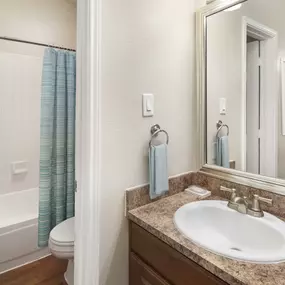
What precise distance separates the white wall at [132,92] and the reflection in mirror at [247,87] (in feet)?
0.64

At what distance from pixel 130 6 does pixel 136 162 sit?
767 millimetres

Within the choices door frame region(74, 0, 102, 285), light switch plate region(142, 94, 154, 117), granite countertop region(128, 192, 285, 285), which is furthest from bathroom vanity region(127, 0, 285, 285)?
light switch plate region(142, 94, 154, 117)

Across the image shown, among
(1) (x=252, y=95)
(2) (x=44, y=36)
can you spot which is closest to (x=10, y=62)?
(2) (x=44, y=36)

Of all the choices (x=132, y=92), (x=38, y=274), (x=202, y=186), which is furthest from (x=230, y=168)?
(x=38, y=274)

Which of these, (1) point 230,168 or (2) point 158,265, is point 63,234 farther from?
(1) point 230,168

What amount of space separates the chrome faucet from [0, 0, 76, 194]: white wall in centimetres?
214

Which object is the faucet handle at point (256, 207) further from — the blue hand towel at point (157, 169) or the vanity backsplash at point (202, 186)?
the blue hand towel at point (157, 169)

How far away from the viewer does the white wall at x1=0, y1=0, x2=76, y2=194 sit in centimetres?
229

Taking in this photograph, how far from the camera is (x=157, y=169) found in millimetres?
1176

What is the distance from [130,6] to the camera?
44.4 inches

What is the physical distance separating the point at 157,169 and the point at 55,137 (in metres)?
1.04

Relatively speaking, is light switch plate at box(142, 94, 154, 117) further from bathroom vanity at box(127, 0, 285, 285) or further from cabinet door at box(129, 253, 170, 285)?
cabinet door at box(129, 253, 170, 285)

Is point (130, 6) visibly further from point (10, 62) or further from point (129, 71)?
point (10, 62)

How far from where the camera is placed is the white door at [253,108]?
47.3 inches
